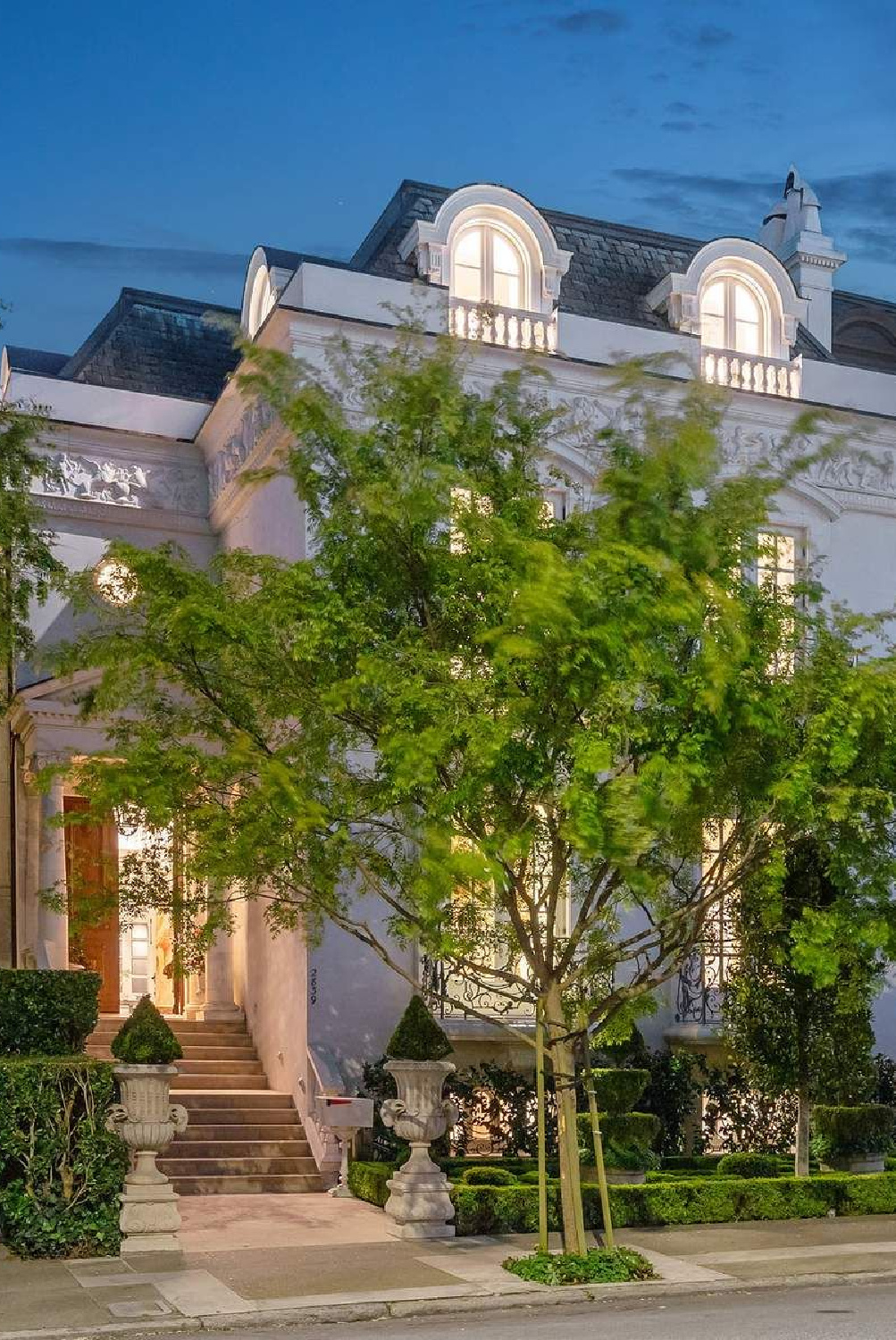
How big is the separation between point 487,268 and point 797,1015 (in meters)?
9.79

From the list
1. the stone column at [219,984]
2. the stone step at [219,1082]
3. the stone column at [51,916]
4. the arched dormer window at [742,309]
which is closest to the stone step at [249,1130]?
the stone step at [219,1082]

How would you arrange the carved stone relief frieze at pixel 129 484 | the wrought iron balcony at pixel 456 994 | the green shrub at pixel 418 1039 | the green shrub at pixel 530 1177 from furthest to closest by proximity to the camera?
the carved stone relief frieze at pixel 129 484 → the wrought iron balcony at pixel 456 994 → the green shrub at pixel 530 1177 → the green shrub at pixel 418 1039

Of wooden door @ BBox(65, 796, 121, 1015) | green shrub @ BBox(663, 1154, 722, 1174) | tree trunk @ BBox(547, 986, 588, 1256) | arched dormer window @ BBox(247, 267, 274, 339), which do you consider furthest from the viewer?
wooden door @ BBox(65, 796, 121, 1015)

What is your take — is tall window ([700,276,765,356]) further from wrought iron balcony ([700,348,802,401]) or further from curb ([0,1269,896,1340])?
curb ([0,1269,896,1340])

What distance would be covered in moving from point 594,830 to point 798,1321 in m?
3.54

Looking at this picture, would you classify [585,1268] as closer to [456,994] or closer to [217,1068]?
[456,994]

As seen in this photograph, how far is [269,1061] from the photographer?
20.4 m

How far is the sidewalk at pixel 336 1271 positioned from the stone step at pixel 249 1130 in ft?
4.72

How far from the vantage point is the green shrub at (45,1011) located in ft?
49.5

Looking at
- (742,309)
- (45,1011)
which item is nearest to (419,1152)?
(45,1011)

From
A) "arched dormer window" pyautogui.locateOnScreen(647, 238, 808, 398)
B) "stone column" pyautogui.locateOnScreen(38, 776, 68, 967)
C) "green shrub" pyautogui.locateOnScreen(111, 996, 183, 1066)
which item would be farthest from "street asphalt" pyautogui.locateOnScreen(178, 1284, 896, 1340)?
"arched dormer window" pyautogui.locateOnScreen(647, 238, 808, 398)

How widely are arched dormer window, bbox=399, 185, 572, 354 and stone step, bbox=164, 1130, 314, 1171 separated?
385 inches

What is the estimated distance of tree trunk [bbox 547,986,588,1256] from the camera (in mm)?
13648

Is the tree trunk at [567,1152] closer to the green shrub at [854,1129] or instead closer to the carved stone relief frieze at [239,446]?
the green shrub at [854,1129]
